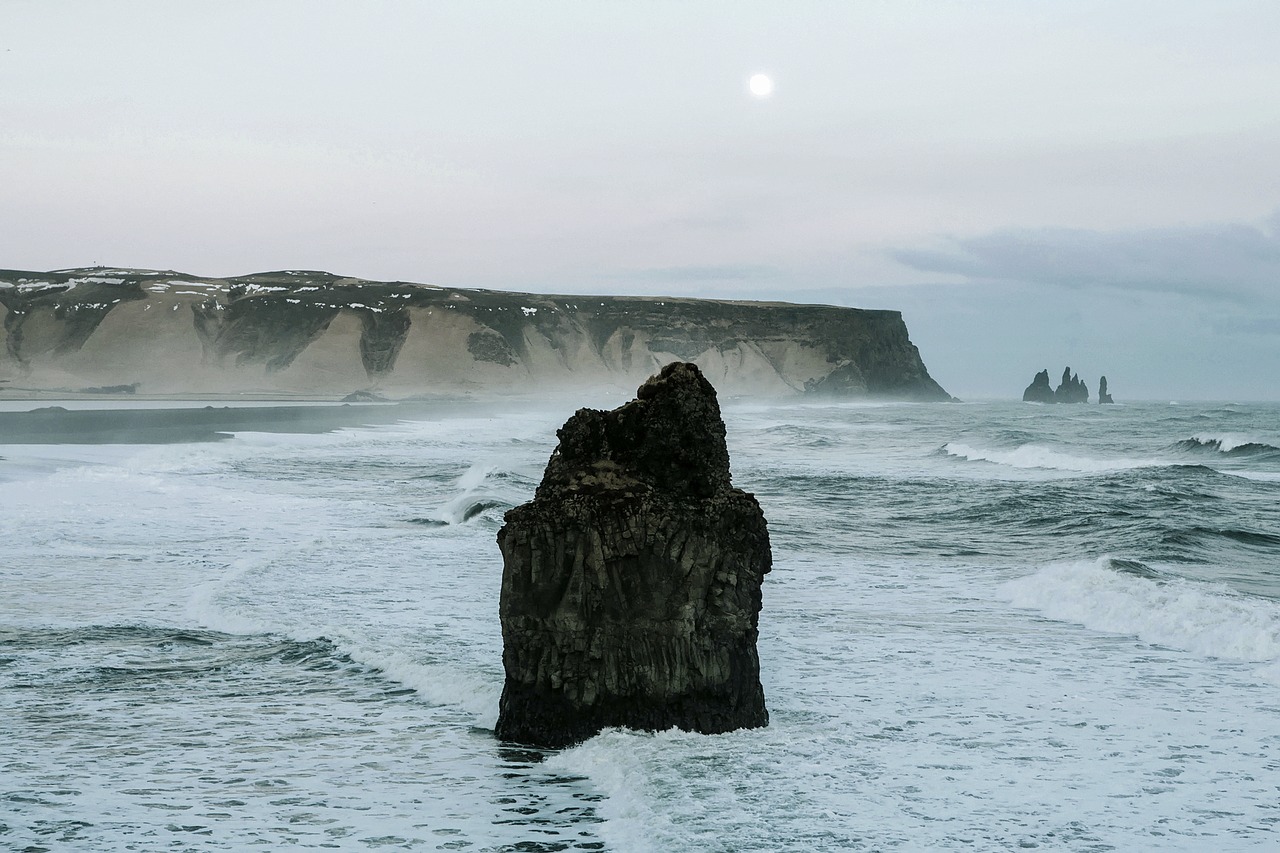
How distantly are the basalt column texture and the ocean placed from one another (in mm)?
196

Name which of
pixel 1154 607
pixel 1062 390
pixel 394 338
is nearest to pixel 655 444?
pixel 1154 607

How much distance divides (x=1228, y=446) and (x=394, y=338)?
10081 cm

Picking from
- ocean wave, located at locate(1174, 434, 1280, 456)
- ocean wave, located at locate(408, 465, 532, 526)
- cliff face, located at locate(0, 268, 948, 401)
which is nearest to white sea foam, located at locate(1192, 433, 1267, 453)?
ocean wave, located at locate(1174, 434, 1280, 456)

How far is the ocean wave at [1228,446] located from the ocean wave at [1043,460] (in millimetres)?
6378

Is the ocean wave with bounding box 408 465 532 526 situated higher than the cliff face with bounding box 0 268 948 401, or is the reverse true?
the cliff face with bounding box 0 268 948 401

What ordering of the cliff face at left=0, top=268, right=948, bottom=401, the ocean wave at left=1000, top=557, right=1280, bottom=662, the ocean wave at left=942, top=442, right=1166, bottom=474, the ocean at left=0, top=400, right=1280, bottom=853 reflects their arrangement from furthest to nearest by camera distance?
the cliff face at left=0, top=268, right=948, bottom=401, the ocean wave at left=942, top=442, right=1166, bottom=474, the ocean wave at left=1000, top=557, right=1280, bottom=662, the ocean at left=0, top=400, right=1280, bottom=853

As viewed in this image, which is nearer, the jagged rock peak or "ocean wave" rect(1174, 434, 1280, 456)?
the jagged rock peak

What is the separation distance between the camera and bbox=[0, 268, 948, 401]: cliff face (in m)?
117

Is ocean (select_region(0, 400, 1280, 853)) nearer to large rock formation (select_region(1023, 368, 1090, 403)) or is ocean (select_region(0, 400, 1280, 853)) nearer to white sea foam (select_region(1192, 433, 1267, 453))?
white sea foam (select_region(1192, 433, 1267, 453))

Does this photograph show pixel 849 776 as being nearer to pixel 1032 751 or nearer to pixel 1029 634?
pixel 1032 751

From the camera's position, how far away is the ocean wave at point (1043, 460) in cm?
3034

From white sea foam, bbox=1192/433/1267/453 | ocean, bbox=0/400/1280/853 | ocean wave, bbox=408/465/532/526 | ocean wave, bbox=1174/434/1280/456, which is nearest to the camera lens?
ocean, bbox=0/400/1280/853

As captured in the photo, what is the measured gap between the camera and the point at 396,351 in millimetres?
127000

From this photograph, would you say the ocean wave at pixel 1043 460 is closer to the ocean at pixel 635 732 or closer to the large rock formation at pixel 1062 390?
the ocean at pixel 635 732
